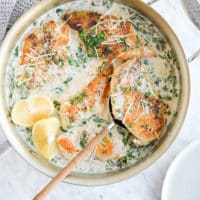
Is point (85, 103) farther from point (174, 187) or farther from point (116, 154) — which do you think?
point (174, 187)

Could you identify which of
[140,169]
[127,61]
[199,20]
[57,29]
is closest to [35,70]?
[57,29]

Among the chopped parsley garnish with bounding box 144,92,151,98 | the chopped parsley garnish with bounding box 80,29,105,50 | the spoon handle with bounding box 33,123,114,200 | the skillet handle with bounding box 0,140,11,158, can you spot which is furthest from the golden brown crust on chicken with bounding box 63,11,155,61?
the skillet handle with bounding box 0,140,11,158

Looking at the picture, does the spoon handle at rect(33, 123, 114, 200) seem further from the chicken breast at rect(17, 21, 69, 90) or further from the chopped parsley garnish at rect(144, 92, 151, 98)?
the chicken breast at rect(17, 21, 69, 90)

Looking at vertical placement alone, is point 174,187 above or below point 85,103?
below

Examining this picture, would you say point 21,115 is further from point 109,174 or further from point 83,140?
point 109,174

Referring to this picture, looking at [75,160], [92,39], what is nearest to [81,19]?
[92,39]

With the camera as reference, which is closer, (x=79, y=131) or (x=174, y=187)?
(x=79, y=131)

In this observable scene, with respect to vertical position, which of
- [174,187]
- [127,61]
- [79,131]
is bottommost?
[174,187]

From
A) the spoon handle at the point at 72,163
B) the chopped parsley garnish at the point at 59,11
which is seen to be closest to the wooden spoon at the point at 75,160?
the spoon handle at the point at 72,163
